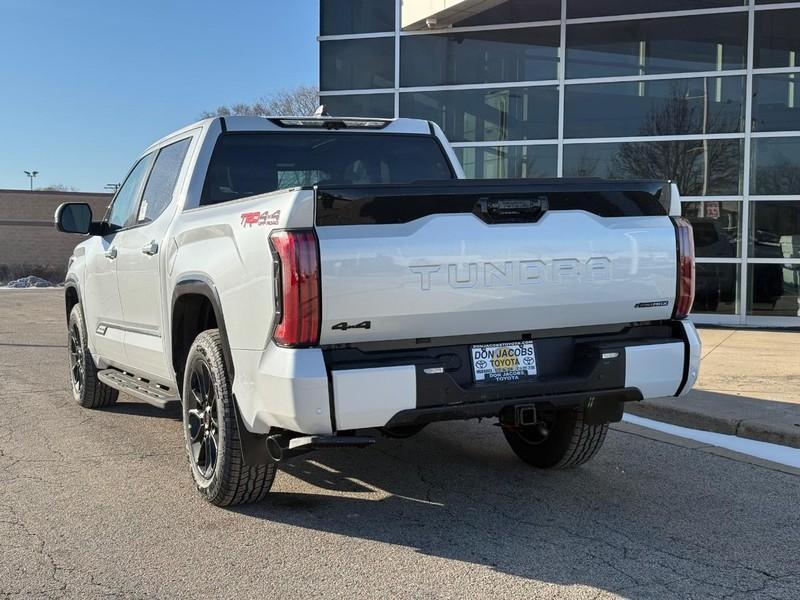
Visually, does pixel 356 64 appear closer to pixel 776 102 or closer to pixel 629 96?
pixel 629 96

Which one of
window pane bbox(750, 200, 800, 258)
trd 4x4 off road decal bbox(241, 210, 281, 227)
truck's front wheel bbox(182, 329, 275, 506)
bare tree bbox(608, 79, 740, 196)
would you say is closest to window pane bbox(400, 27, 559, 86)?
bare tree bbox(608, 79, 740, 196)

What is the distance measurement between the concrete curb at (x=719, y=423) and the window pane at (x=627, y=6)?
28.6 feet

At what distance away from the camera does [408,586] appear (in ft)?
11.4

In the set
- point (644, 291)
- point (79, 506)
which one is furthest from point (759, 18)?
point (79, 506)

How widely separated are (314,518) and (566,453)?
1.66 m

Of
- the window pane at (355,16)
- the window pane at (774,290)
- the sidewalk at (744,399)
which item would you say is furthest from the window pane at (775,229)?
the window pane at (355,16)

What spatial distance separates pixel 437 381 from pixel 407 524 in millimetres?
956

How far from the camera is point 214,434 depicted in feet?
14.5

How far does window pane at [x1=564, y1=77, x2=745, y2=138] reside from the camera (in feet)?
42.9

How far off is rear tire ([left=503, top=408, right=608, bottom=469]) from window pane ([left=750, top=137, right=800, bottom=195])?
364 inches

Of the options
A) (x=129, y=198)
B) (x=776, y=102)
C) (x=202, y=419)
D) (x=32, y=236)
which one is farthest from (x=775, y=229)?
(x=32, y=236)

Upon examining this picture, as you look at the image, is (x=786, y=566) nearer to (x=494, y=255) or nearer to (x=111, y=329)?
(x=494, y=255)

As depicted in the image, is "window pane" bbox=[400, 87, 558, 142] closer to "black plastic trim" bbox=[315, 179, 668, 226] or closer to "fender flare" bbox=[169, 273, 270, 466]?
"black plastic trim" bbox=[315, 179, 668, 226]

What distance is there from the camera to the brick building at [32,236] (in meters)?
38.8
